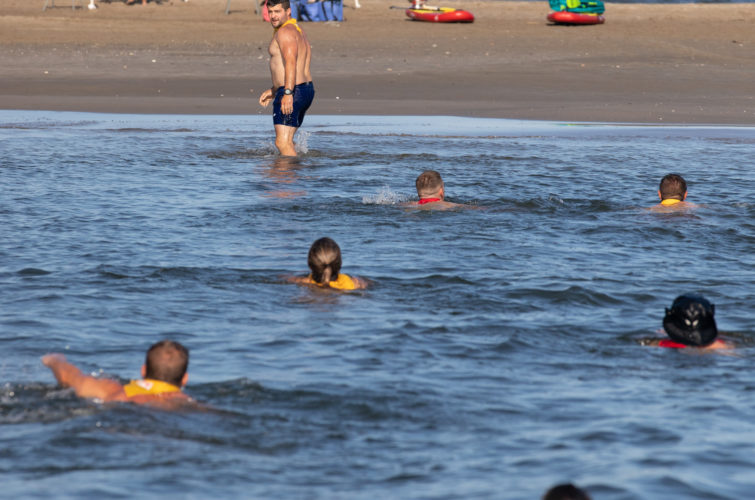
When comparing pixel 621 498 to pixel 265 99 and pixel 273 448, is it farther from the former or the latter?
pixel 265 99

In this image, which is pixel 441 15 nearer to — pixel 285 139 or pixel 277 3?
pixel 285 139

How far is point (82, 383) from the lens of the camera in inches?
254

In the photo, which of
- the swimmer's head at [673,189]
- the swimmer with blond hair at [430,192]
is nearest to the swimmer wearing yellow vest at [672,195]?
the swimmer's head at [673,189]

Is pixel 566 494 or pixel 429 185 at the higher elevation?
pixel 429 185

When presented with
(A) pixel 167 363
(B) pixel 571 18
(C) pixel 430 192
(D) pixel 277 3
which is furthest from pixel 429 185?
(B) pixel 571 18

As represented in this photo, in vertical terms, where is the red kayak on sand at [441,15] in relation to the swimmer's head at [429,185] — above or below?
above

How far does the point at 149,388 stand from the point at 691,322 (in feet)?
12.2

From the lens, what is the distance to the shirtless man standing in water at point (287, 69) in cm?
1473

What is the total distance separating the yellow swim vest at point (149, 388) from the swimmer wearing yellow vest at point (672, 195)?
7425mm

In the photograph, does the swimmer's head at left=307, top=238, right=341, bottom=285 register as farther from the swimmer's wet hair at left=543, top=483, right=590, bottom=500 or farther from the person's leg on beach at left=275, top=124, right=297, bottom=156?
the person's leg on beach at left=275, top=124, right=297, bottom=156

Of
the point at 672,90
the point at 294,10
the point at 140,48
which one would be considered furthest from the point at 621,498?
the point at 294,10

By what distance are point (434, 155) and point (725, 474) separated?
1132cm

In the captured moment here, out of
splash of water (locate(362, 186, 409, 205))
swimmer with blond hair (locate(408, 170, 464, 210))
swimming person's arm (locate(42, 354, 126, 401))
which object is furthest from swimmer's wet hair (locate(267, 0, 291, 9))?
swimming person's arm (locate(42, 354, 126, 401))

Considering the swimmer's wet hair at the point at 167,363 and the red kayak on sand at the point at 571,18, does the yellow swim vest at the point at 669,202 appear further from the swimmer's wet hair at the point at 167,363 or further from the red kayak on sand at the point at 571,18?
the red kayak on sand at the point at 571,18
